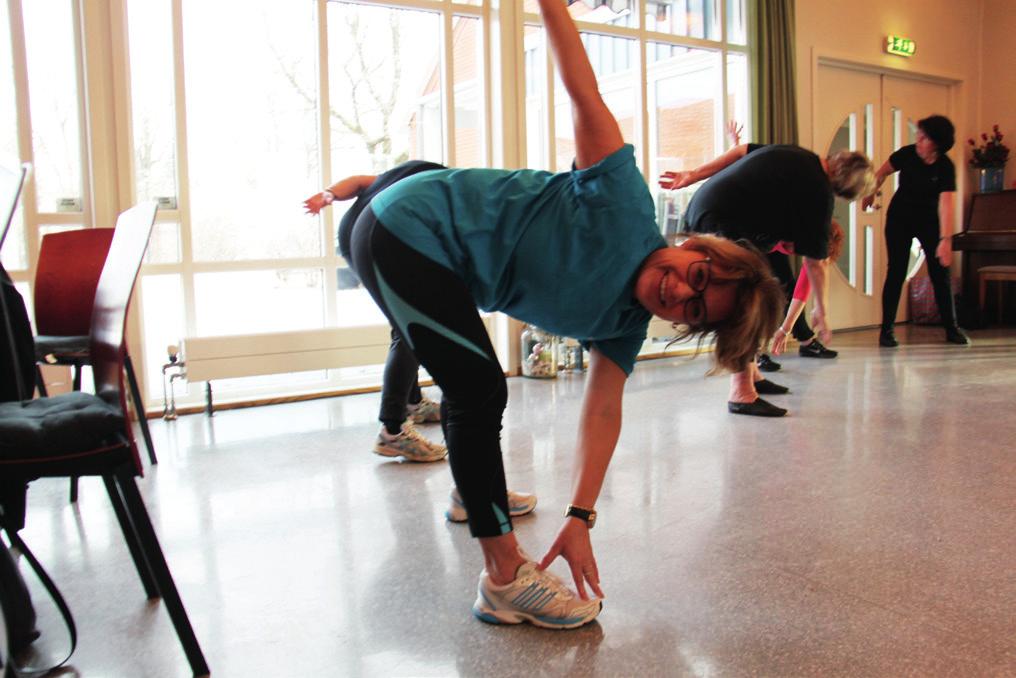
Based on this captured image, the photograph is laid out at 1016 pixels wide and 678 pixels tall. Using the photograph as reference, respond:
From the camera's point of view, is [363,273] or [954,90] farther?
[954,90]

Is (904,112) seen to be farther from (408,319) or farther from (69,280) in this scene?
(408,319)

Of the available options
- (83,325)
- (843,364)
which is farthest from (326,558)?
(843,364)

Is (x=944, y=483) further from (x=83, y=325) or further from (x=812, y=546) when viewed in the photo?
(x=83, y=325)

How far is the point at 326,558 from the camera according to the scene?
198 cm

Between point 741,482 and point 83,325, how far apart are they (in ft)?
7.62

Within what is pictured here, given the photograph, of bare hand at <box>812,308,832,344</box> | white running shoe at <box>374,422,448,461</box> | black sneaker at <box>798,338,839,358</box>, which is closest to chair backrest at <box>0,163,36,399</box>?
white running shoe at <box>374,422,448,461</box>

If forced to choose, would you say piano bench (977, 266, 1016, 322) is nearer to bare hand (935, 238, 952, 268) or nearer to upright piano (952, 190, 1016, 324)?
upright piano (952, 190, 1016, 324)

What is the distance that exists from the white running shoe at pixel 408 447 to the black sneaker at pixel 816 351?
323cm

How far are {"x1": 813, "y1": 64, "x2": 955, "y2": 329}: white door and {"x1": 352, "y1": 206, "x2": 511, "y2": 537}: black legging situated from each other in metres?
5.60

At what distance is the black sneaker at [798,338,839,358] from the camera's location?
17.3ft

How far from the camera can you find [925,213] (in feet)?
18.5

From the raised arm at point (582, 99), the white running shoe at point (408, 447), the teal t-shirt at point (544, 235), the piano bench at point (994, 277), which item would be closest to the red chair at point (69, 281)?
the white running shoe at point (408, 447)

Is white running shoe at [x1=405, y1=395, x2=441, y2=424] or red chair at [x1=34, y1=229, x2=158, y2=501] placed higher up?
red chair at [x1=34, y1=229, x2=158, y2=501]

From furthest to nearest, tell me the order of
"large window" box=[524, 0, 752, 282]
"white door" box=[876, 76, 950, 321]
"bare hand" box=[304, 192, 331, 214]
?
1. "white door" box=[876, 76, 950, 321]
2. "large window" box=[524, 0, 752, 282]
3. "bare hand" box=[304, 192, 331, 214]
